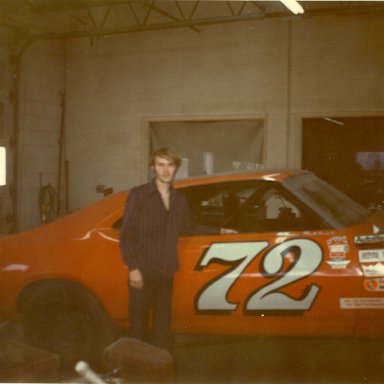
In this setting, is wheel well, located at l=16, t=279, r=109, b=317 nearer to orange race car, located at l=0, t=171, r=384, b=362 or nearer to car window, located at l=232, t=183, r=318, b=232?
orange race car, located at l=0, t=171, r=384, b=362

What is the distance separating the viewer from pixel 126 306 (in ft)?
15.3

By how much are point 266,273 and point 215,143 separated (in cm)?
776

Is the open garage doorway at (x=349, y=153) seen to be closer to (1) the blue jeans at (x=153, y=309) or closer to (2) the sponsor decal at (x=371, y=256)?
(2) the sponsor decal at (x=371, y=256)

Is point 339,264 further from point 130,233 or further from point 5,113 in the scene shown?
point 5,113

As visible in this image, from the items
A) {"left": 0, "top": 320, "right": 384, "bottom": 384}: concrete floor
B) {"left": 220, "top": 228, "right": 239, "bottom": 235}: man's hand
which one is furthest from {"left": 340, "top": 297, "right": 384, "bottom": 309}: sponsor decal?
{"left": 220, "top": 228, "right": 239, "bottom": 235}: man's hand

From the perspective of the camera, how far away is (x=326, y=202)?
4559 millimetres

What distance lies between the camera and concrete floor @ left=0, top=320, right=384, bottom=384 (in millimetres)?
4598

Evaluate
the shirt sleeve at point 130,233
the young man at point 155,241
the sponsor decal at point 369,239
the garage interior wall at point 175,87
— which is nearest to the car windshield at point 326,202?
the sponsor decal at point 369,239

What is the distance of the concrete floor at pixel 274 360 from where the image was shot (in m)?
4.60

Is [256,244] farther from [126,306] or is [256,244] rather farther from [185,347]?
[185,347]

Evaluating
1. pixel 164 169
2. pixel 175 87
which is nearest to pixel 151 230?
pixel 164 169

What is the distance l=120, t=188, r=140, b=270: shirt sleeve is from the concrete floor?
101 centimetres

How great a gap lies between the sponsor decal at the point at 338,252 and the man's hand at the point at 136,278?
1325 mm

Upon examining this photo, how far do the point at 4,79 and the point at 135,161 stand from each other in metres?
2.95
